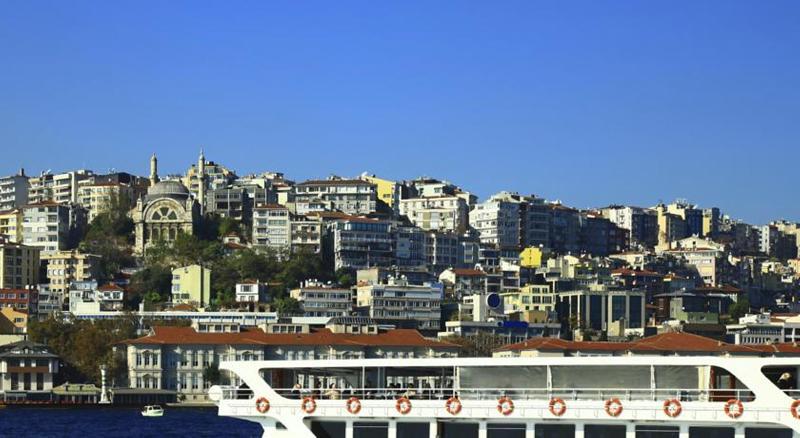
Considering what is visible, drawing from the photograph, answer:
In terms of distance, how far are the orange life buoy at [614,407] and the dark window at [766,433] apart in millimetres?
1776

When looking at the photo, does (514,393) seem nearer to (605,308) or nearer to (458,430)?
(458,430)

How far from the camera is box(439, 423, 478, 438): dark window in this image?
1020 inches

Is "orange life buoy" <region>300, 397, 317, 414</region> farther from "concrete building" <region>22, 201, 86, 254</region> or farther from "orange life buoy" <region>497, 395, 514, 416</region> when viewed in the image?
"concrete building" <region>22, 201, 86, 254</region>

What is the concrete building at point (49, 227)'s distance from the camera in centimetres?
13125

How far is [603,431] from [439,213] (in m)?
124

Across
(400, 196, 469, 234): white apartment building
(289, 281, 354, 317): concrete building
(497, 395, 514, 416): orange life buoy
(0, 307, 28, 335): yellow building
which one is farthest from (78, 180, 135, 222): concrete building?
(497, 395, 514, 416): orange life buoy

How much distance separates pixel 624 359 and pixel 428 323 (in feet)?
292

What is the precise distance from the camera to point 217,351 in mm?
92875

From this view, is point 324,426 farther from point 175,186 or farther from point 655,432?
point 175,186

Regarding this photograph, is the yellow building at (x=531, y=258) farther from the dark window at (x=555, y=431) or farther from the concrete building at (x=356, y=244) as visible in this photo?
the dark window at (x=555, y=431)

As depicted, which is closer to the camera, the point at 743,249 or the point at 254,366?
the point at 254,366

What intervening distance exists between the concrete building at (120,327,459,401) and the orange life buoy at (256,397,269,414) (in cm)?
6464

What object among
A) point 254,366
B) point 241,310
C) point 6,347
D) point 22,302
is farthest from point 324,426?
point 22,302

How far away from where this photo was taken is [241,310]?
111m
